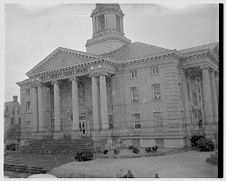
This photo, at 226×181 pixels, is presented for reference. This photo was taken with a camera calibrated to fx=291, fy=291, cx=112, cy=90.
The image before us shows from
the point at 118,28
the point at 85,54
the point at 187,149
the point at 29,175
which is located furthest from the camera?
the point at 118,28

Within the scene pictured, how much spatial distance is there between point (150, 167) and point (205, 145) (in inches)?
97.8

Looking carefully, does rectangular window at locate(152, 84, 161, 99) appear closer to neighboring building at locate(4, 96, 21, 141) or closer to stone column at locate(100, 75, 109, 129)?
stone column at locate(100, 75, 109, 129)

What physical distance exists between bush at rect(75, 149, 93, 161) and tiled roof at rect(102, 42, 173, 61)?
5.94 metres

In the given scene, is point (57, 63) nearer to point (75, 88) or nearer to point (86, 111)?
point (75, 88)

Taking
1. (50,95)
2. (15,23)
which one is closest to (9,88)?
(15,23)

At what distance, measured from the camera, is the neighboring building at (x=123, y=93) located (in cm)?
1401

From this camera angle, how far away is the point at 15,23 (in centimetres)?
1287

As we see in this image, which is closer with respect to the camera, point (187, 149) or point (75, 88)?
point (187, 149)

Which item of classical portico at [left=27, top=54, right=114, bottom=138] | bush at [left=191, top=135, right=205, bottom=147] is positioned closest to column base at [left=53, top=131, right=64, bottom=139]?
classical portico at [left=27, top=54, right=114, bottom=138]

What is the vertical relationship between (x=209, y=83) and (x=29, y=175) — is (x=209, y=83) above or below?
above

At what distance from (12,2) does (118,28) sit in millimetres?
7956

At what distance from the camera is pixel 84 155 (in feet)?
45.2

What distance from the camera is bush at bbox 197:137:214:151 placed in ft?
38.9

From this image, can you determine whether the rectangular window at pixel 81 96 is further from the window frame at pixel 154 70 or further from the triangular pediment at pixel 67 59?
the window frame at pixel 154 70
